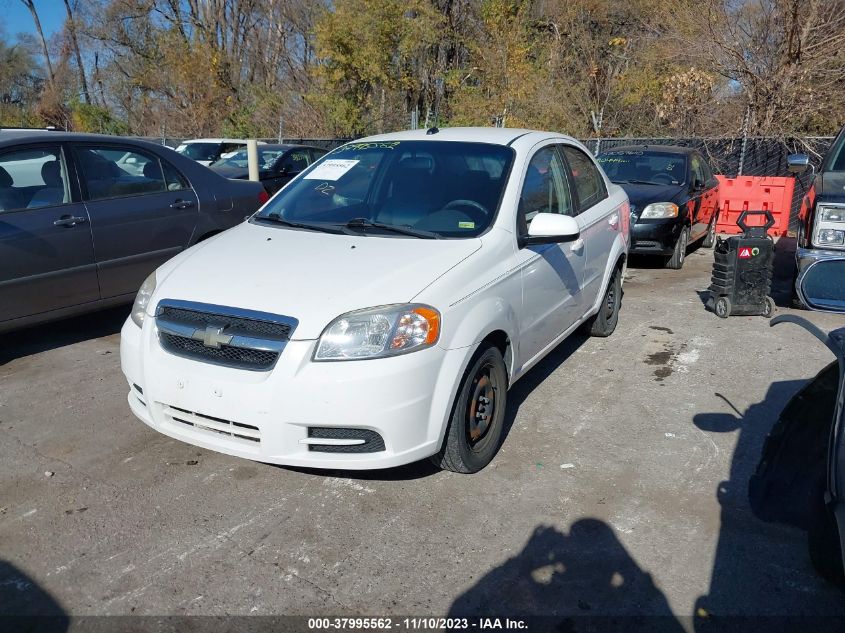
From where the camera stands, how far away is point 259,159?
1252cm

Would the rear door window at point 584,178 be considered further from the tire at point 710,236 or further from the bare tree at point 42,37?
the bare tree at point 42,37

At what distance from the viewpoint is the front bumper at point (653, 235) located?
891 centimetres

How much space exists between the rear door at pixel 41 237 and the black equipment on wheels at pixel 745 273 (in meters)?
5.64

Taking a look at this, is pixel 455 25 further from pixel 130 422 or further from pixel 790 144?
pixel 130 422

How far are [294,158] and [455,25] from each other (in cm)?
1327

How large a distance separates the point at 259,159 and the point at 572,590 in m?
10.9

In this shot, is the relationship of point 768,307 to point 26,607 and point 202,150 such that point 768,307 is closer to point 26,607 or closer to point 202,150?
point 26,607

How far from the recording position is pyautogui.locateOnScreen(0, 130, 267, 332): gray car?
207 inches

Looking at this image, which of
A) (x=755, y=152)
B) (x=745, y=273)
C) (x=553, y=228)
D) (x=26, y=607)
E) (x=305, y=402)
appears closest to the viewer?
(x=26, y=607)

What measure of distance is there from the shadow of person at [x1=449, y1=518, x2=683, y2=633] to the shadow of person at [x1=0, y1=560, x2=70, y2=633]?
1.52 metres

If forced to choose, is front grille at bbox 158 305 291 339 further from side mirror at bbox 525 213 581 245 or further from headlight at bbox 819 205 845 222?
headlight at bbox 819 205 845 222

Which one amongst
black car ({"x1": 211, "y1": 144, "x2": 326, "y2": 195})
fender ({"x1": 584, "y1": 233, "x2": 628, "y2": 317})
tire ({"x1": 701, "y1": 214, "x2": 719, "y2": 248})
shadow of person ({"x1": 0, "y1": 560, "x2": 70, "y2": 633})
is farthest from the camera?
black car ({"x1": 211, "y1": 144, "x2": 326, "y2": 195})

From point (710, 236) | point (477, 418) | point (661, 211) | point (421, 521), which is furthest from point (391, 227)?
point (710, 236)

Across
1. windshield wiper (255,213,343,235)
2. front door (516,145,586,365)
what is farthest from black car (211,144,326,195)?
front door (516,145,586,365)
